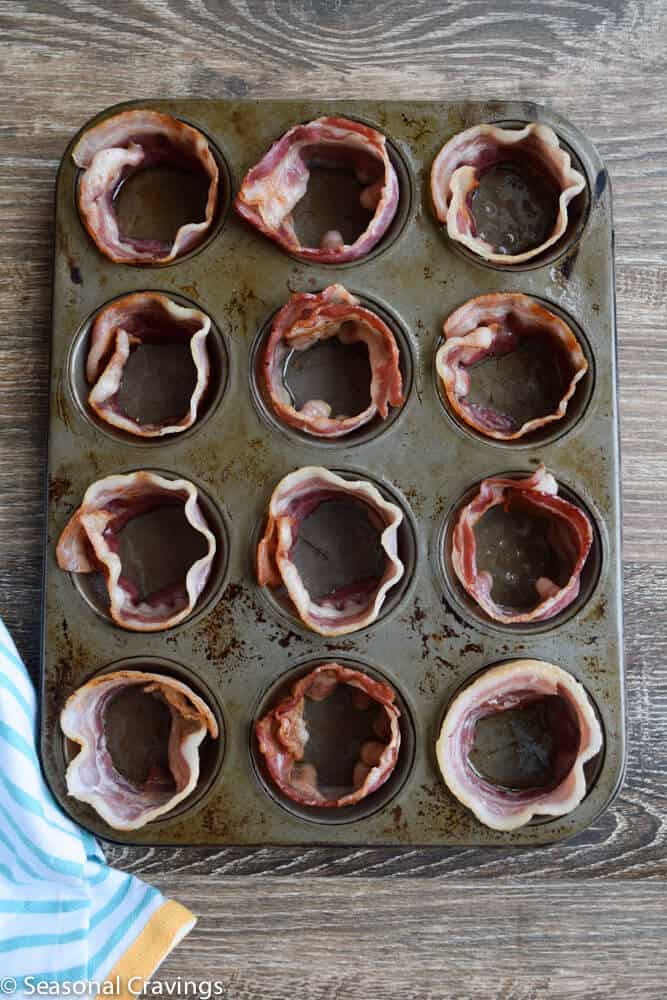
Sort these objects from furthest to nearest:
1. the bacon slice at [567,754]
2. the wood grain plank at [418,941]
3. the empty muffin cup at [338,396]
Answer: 1. the wood grain plank at [418,941]
2. the empty muffin cup at [338,396]
3. the bacon slice at [567,754]

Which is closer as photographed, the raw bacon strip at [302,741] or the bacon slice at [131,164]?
the raw bacon strip at [302,741]

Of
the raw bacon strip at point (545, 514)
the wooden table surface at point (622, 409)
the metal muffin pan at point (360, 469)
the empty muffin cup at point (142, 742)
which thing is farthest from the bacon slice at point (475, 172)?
the empty muffin cup at point (142, 742)

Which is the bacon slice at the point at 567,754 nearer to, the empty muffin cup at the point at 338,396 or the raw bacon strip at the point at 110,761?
the raw bacon strip at the point at 110,761

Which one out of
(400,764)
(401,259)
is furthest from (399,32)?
(400,764)

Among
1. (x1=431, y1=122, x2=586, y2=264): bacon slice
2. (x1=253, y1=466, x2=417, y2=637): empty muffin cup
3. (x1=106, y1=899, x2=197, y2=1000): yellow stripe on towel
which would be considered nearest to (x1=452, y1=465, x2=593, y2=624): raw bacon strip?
(x1=253, y1=466, x2=417, y2=637): empty muffin cup

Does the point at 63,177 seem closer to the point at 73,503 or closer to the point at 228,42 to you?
the point at 228,42

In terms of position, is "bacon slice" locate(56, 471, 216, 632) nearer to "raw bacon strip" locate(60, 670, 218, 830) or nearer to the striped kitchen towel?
"raw bacon strip" locate(60, 670, 218, 830)

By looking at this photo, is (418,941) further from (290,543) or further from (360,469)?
(360,469)
